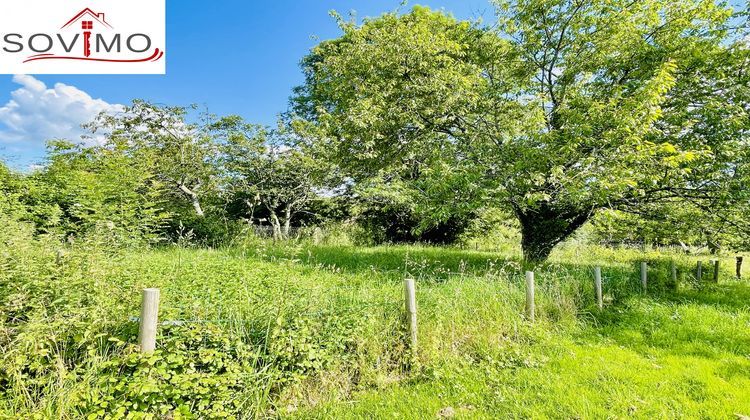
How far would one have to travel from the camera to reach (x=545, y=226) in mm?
8117

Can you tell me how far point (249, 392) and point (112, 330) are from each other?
1.15 meters

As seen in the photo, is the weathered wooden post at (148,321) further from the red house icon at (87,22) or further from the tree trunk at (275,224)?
the tree trunk at (275,224)

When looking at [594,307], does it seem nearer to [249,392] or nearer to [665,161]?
[665,161]

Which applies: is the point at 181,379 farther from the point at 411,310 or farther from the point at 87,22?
the point at 87,22

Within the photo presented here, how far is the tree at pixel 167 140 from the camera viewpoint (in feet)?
40.4

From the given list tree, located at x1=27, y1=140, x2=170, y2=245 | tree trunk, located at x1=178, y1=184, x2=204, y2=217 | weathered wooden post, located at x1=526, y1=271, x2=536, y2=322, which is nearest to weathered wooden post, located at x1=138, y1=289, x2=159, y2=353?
weathered wooden post, located at x1=526, y1=271, x2=536, y2=322

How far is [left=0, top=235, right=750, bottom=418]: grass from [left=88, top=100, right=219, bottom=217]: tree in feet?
29.1

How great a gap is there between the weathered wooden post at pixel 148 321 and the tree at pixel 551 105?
18.2ft

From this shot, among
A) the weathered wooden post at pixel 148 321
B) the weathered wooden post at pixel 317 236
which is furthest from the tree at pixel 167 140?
A: the weathered wooden post at pixel 148 321

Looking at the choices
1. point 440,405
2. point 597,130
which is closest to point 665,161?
point 597,130

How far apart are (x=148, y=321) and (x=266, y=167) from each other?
39.1 ft

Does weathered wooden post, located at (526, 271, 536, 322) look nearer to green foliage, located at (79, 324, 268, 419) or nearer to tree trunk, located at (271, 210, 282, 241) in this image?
green foliage, located at (79, 324, 268, 419)

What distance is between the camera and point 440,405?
9.21ft

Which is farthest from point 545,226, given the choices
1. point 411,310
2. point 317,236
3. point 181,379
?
point 317,236
